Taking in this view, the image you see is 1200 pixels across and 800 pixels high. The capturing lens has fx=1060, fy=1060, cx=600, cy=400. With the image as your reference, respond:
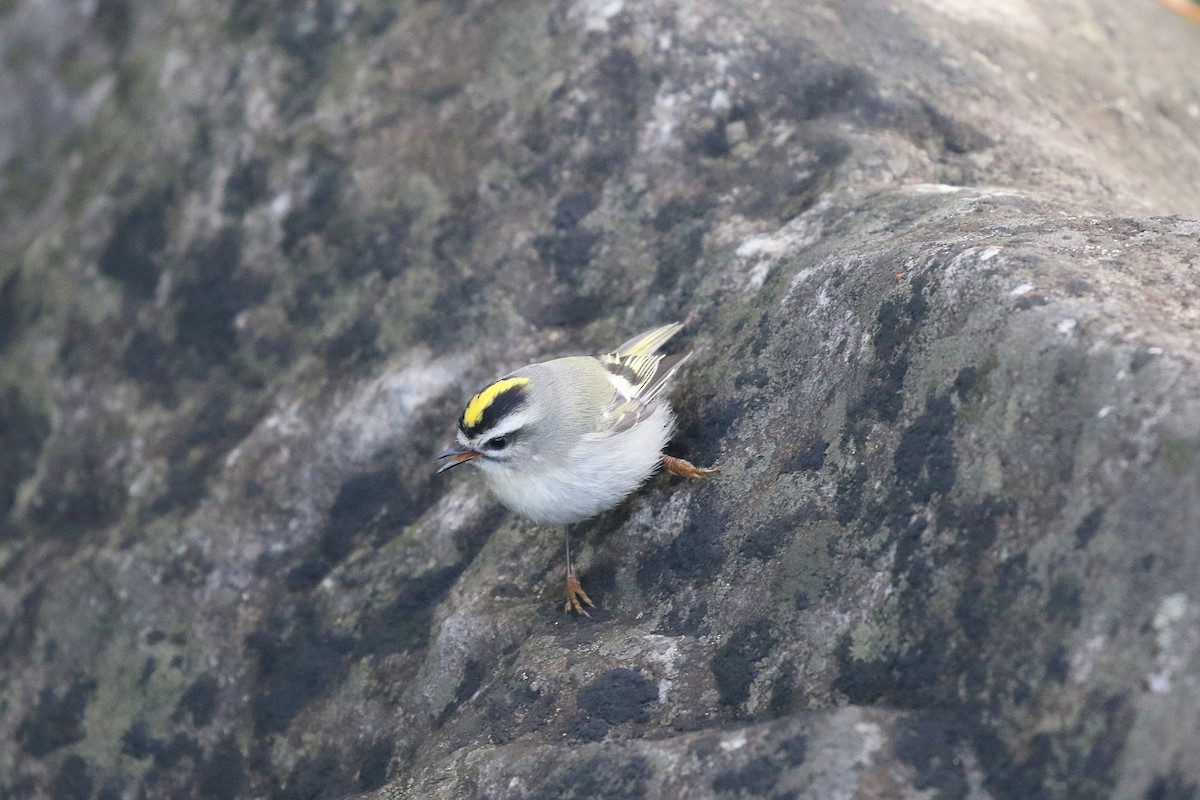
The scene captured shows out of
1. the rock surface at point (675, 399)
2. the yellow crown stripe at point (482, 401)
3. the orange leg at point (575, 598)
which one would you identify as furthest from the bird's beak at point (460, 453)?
the orange leg at point (575, 598)

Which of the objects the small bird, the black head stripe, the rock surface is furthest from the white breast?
the black head stripe

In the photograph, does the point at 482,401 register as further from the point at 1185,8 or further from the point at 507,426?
the point at 1185,8

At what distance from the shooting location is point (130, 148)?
21.5ft

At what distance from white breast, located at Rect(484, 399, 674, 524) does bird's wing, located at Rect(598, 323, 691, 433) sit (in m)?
0.12

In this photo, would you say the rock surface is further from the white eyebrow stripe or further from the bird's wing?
the white eyebrow stripe

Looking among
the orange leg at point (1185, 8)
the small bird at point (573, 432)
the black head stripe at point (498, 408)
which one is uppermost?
the black head stripe at point (498, 408)

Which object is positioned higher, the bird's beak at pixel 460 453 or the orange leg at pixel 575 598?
the bird's beak at pixel 460 453

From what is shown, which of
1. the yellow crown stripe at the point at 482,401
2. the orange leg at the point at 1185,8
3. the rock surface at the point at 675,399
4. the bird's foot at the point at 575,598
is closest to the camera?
the rock surface at the point at 675,399

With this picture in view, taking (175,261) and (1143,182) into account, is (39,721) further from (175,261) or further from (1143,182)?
(1143,182)

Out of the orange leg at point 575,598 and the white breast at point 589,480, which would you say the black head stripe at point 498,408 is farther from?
the orange leg at point 575,598

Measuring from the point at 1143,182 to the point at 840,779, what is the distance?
152 inches

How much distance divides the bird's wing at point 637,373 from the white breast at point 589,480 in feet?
0.40

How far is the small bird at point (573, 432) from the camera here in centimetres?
408

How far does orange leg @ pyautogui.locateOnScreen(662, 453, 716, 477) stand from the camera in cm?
392
